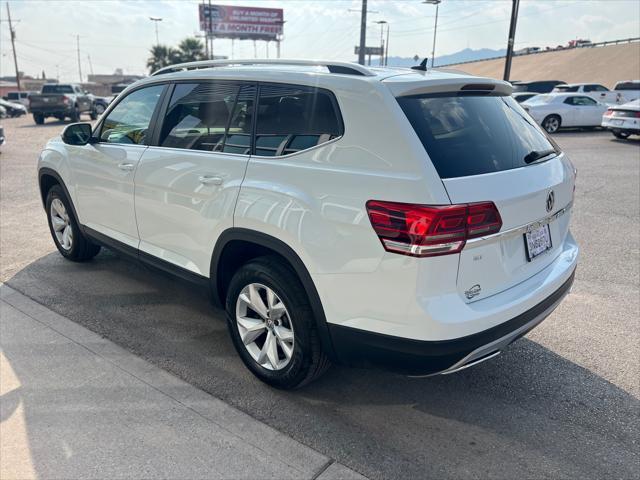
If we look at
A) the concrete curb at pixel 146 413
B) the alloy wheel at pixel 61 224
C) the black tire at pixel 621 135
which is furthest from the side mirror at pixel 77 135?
the black tire at pixel 621 135

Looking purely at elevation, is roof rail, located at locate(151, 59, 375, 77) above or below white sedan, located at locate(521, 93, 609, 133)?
above

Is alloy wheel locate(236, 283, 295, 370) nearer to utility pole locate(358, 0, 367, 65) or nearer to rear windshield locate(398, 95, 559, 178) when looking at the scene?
rear windshield locate(398, 95, 559, 178)

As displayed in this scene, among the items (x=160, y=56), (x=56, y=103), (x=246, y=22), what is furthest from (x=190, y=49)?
(x=56, y=103)

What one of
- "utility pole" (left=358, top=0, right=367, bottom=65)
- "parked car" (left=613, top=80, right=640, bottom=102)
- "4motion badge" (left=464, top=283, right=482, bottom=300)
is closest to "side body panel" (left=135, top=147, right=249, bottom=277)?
"4motion badge" (left=464, top=283, right=482, bottom=300)

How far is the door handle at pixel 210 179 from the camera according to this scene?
3162 mm

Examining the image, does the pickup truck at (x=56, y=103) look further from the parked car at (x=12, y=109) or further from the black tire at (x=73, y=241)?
the black tire at (x=73, y=241)

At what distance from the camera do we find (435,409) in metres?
2.97

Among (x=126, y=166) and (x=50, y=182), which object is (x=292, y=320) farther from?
(x=50, y=182)

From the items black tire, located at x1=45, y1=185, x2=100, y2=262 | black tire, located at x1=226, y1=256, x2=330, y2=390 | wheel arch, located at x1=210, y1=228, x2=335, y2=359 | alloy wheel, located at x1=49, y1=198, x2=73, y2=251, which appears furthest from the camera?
alloy wheel, located at x1=49, y1=198, x2=73, y2=251

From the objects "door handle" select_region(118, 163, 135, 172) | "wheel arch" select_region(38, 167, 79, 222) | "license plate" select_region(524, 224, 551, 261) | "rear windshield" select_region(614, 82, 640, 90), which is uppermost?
"rear windshield" select_region(614, 82, 640, 90)

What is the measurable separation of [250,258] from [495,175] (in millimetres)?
1542

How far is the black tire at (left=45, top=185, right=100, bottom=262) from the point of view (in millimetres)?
4973

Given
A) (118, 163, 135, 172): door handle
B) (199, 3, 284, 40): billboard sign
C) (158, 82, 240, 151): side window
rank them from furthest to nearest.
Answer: (199, 3, 284, 40): billboard sign < (118, 163, 135, 172): door handle < (158, 82, 240, 151): side window

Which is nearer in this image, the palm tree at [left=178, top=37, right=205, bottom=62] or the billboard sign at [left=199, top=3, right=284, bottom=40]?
the palm tree at [left=178, top=37, right=205, bottom=62]
